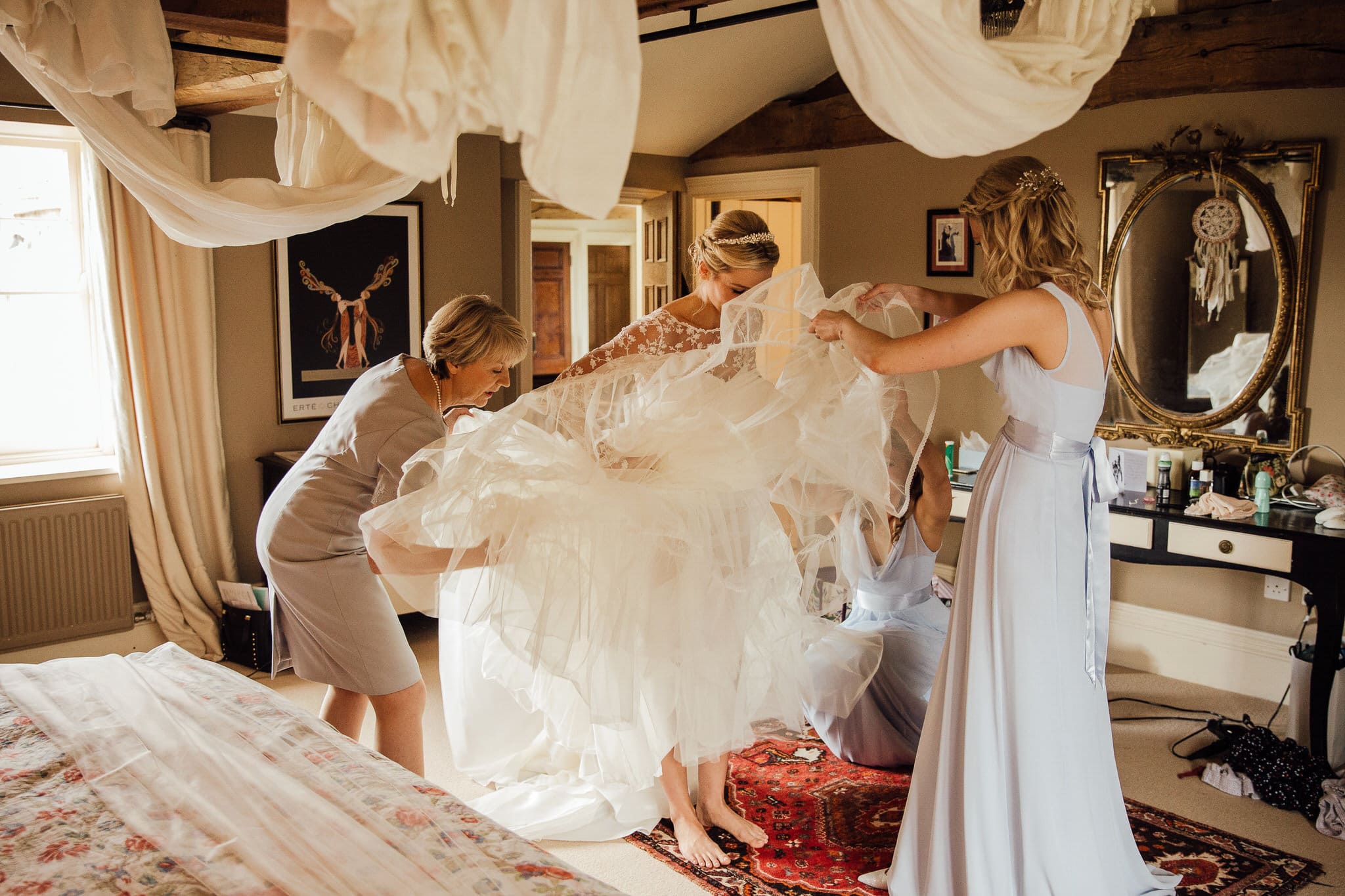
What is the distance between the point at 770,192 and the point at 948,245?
1.20 meters

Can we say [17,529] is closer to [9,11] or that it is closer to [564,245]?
[9,11]

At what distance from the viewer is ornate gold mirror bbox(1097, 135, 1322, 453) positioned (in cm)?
423

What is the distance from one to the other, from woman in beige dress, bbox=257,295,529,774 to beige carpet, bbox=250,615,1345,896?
0.71 metres

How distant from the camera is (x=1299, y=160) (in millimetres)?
4164

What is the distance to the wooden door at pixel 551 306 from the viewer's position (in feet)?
31.4

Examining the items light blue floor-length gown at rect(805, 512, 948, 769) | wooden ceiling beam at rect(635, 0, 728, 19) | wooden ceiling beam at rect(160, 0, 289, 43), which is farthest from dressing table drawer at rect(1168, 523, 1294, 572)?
wooden ceiling beam at rect(160, 0, 289, 43)

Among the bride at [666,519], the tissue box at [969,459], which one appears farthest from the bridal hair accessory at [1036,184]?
the tissue box at [969,459]

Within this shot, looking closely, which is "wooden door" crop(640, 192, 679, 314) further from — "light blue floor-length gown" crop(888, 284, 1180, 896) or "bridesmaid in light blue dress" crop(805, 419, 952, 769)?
"light blue floor-length gown" crop(888, 284, 1180, 896)

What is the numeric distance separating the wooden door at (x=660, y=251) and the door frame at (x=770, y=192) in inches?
4.9

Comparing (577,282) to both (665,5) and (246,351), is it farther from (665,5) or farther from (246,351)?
(665,5)

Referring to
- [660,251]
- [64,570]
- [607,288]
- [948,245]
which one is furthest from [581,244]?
[64,570]

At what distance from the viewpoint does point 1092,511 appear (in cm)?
260

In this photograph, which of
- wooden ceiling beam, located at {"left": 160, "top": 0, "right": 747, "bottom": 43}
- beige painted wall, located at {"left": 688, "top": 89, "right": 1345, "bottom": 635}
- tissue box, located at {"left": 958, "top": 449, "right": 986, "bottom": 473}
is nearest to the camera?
wooden ceiling beam, located at {"left": 160, "top": 0, "right": 747, "bottom": 43}

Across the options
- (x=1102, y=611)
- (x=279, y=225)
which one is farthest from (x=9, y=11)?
(x=1102, y=611)
